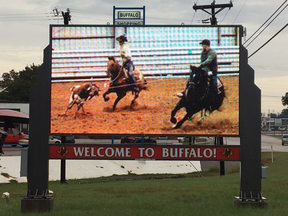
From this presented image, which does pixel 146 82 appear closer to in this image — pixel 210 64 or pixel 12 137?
pixel 210 64

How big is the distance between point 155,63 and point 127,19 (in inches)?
65.9

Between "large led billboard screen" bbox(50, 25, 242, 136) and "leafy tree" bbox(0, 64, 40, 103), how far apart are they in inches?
3283

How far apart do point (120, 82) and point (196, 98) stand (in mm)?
2037

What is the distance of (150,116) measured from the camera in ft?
34.0

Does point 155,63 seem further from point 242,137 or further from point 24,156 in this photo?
point 24,156

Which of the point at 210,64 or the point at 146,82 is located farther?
the point at 210,64

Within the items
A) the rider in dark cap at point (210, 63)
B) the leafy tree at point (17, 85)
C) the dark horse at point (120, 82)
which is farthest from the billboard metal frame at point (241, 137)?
the leafy tree at point (17, 85)

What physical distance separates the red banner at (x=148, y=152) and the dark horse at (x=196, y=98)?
0.91m

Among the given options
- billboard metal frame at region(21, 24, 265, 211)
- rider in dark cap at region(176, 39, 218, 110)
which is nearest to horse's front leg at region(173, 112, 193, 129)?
rider in dark cap at region(176, 39, 218, 110)

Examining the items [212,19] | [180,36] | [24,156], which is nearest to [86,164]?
[212,19]

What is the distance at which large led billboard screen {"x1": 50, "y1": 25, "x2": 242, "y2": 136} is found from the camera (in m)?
10.3

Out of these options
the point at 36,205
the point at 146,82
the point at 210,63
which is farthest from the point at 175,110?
the point at 36,205

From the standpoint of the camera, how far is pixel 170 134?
10.3 metres

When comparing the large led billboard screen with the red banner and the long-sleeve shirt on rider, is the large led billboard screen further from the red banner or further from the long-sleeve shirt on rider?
the red banner
